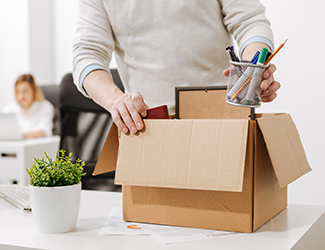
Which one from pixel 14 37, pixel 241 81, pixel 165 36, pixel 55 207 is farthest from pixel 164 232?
pixel 14 37

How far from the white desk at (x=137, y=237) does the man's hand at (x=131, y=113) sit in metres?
0.20

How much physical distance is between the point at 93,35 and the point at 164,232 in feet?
2.17

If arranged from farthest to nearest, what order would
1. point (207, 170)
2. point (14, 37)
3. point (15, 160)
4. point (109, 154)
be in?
point (14, 37) < point (15, 160) < point (109, 154) < point (207, 170)

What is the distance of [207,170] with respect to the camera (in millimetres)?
658

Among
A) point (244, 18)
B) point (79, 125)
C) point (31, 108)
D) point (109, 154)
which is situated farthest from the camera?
point (31, 108)

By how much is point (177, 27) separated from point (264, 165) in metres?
0.58

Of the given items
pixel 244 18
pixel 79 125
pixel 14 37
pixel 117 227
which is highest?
pixel 14 37

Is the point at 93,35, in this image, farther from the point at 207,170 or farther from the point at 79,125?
the point at 79,125

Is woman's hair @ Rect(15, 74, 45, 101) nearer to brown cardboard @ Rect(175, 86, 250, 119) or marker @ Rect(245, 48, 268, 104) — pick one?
brown cardboard @ Rect(175, 86, 250, 119)

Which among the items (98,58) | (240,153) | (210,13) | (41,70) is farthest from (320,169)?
(41,70)

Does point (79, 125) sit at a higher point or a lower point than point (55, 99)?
lower

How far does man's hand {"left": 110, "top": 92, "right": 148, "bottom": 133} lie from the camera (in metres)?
0.72

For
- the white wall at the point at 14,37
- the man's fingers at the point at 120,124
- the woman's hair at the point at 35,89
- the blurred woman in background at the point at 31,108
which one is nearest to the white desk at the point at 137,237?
the man's fingers at the point at 120,124

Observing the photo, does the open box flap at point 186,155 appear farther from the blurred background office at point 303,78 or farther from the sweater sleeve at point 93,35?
the blurred background office at point 303,78
